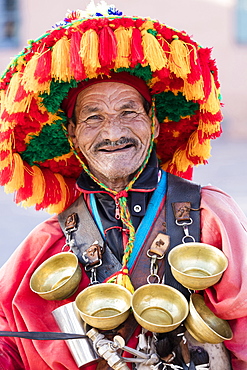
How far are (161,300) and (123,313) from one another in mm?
189

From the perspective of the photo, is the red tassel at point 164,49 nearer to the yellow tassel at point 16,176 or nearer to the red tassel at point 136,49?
the red tassel at point 136,49

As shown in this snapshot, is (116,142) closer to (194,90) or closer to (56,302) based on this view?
(194,90)

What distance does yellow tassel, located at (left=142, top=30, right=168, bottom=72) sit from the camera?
97.7 inches

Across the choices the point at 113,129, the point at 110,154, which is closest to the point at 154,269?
the point at 110,154

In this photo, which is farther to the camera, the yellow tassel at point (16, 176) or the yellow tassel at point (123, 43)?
the yellow tassel at point (16, 176)

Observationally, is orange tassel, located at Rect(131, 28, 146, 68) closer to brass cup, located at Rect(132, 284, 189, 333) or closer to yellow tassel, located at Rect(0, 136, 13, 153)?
yellow tassel, located at Rect(0, 136, 13, 153)

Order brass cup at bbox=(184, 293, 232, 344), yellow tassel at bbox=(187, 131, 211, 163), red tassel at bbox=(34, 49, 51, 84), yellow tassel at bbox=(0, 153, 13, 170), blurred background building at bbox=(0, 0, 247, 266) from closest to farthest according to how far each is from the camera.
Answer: brass cup at bbox=(184, 293, 232, 344), red tassel at bbox=(34, 49, 51, 84), yellow tassel at bbox=(0, 153, 13, 170), yellow tassel at bbox=(187, 131, 211, 163), blurred background building at bbox=(0, 0, 247, 266)

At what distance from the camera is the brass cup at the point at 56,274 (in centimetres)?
258

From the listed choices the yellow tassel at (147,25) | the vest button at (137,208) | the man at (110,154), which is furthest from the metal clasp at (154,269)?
the yellow tassel at (147,25)

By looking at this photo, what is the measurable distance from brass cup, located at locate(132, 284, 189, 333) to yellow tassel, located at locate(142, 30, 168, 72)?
928 millimetres

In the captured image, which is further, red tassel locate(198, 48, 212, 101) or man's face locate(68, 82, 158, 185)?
man's face locate(68, 82, 158, 185)

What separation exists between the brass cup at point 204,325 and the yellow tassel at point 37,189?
104 centimetres

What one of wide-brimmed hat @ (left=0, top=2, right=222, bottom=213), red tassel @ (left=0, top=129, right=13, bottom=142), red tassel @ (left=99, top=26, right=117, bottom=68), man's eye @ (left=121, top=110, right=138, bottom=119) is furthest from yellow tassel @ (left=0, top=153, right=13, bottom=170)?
red tassel @ (left=99, top=26, right=117, bottom=68)

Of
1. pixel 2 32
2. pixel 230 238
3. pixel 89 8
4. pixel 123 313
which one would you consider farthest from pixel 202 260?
pixel 2 32
